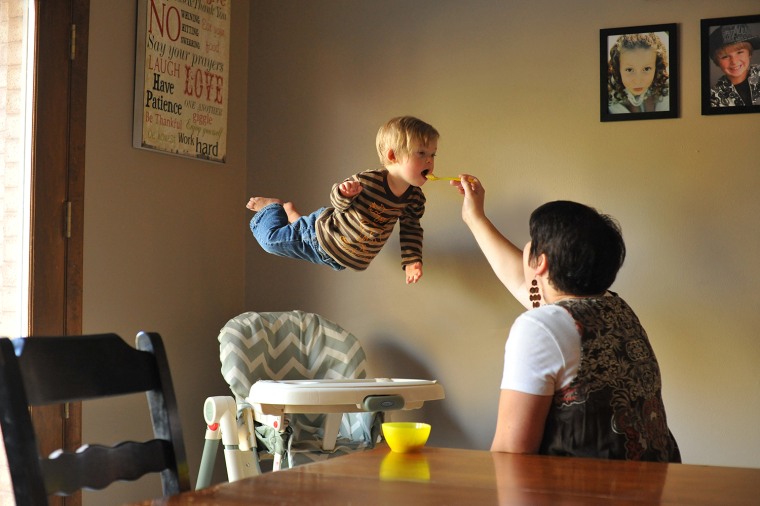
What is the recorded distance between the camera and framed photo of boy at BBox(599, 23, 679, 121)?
10.7 ft

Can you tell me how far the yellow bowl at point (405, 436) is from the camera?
1.67 meters

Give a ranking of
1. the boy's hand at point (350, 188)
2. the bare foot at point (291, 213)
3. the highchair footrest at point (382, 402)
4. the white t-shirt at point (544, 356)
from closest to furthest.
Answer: the white t-shirt at point (544, 356) → the highchair footrest at point (382, 402) → the boy's hand at point (350, 188) → the bare foot at point (291, 213)

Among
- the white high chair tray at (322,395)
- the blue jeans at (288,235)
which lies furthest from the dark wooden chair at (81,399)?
the blue jeans at (288,235)

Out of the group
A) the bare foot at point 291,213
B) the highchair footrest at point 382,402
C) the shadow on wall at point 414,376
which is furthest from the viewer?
the shadow on wall at point 414,376

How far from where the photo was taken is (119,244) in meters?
3.16

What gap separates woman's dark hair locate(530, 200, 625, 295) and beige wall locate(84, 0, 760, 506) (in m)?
1.56

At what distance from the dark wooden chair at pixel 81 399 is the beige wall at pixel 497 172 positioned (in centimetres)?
212

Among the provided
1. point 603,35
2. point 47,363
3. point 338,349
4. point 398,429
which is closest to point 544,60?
point 603,35

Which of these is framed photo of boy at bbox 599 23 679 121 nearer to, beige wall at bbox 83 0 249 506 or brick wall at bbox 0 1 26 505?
beige wall at bbox 83 0 249 506

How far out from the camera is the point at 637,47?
3.29 meters

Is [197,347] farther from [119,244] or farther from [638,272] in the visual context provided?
[638,272]


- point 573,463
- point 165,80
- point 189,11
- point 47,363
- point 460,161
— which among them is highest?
point 189,11

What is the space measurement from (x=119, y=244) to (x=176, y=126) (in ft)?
1.78

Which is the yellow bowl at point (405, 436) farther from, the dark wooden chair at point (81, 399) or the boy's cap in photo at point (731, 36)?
the boy's cap in photo at point (731, 36)
